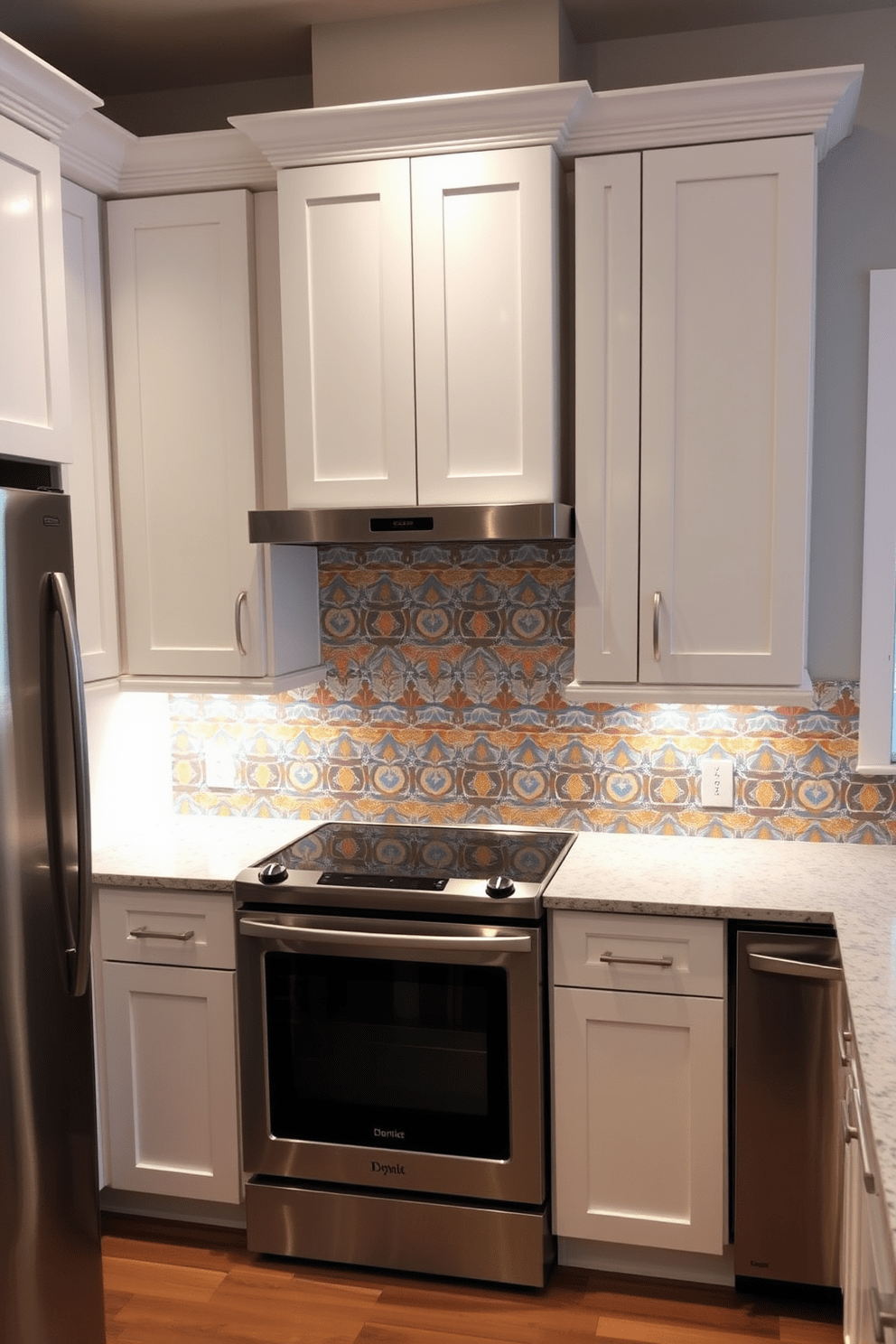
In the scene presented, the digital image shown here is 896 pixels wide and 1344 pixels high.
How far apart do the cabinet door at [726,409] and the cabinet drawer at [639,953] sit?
22.1 inches

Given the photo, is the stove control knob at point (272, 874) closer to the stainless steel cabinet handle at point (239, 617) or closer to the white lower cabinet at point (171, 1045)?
the white lower cabinet at point (171, 1045)

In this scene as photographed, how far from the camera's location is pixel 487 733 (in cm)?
314

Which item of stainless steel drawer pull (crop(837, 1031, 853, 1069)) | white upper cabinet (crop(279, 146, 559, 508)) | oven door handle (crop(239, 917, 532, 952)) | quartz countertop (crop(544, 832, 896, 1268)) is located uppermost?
white upper cabinet (crop(279, 146, 559, 508))

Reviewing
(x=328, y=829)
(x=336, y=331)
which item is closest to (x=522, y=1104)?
(x=328, y=829)

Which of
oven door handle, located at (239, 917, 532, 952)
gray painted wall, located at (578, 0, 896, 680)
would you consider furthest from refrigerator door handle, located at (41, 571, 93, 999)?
gray painted wall, located at (578, 0, 896, 680)

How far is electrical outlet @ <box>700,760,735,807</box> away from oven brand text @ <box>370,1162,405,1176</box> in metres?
1.14

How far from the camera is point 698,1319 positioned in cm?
251

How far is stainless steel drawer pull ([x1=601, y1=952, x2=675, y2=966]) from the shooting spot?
8.23 ft

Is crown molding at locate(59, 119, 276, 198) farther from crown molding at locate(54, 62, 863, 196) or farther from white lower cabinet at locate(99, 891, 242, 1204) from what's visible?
white lower cabinet at locate(99, 891, 242, 1204)

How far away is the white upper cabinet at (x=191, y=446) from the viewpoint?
2.90 metres

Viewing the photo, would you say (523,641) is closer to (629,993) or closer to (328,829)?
(328,829)

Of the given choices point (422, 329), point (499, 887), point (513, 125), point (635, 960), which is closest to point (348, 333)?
point (422, 329)

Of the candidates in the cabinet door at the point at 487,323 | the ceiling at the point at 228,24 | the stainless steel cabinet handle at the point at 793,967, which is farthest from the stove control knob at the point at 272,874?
the ceiling at the point at 228,24

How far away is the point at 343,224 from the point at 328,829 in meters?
1.51
